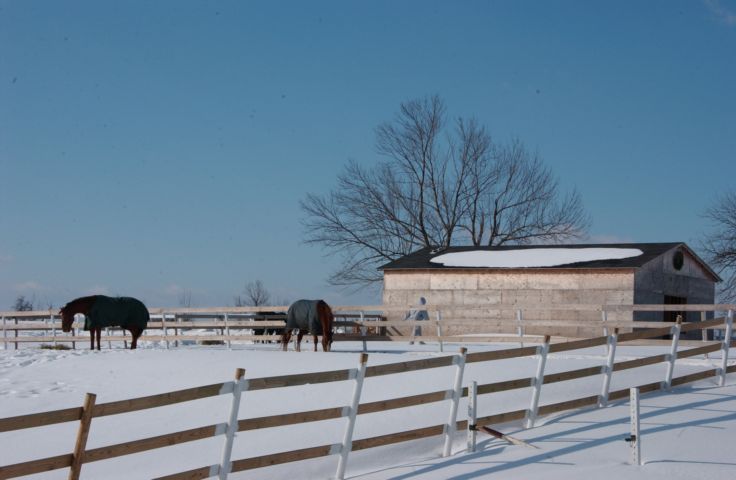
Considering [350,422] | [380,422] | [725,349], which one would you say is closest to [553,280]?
[725,349]

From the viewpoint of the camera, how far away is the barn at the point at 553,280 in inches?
1138

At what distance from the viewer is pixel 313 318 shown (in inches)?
838

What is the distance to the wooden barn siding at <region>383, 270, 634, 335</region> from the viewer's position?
28.8 meters

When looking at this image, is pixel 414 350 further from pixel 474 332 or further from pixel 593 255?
pixel 593 255

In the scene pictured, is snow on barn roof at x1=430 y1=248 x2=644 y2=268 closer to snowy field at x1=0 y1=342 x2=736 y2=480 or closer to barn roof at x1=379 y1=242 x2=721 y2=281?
barn roof at x1=379 y1=242 x2=721 y2=281

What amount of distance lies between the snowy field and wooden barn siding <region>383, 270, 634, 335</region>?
945 centimetres

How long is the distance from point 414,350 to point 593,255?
11.2 metres


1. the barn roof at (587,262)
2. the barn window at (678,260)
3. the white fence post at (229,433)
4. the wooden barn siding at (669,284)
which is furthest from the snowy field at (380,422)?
the barn window at (678,260)

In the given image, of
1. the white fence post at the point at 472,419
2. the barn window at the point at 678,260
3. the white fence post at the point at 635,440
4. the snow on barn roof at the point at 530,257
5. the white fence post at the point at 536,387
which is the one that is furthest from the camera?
the barn window at the point at 678,260

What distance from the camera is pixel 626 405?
43.4 feet

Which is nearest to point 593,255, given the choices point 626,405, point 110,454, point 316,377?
point 626,405

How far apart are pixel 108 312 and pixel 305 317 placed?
16.8 feet

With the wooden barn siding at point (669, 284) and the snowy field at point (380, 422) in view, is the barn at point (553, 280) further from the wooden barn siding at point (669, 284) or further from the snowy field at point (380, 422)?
the snowy field at point (380, 422)

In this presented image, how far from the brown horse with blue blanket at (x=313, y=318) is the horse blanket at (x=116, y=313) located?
406 cm
